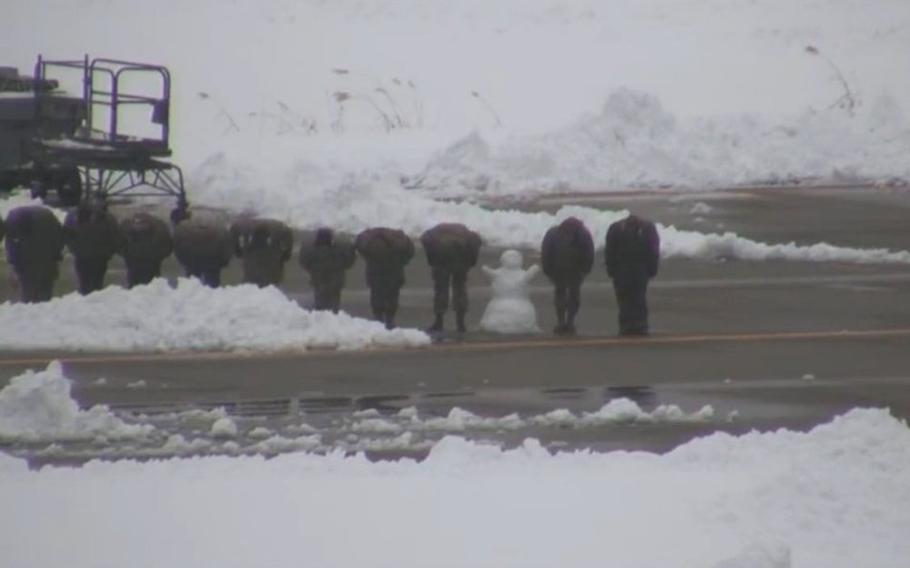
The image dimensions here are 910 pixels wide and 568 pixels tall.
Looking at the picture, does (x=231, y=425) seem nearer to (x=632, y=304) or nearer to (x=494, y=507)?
(x=494, y=507)

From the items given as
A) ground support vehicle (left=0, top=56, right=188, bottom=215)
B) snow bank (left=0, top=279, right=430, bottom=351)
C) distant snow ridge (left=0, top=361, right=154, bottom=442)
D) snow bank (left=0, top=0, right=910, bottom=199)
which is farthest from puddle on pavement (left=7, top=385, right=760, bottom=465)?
snow bank (left=0, top=0, right=910, bottom=199)

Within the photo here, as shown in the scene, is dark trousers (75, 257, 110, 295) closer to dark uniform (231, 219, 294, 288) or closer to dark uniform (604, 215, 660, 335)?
dark uniform (231, 219, 294, 288)

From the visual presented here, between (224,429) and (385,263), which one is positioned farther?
(385,263)

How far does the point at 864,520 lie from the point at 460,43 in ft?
148

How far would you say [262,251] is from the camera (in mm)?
21578

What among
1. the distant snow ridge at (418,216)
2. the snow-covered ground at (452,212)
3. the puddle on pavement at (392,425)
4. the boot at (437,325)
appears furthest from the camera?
the distant snow ridge at (418,216)

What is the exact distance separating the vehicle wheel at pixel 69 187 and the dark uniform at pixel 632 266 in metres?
12.5

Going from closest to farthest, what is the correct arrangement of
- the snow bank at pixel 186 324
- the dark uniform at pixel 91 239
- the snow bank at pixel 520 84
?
the snow bank at pixel 186 324 < the dark uniform at pixel 91 239 < the snow bank at pixel 520 84

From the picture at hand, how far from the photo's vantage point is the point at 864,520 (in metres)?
11.7

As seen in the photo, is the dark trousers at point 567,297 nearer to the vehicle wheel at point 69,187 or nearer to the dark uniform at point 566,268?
the dark uniform at point 566,268

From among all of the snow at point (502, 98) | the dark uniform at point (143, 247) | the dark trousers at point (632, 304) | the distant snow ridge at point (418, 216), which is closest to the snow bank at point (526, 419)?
the dark trousers at point (632, 304)

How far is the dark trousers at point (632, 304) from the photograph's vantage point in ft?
66.9

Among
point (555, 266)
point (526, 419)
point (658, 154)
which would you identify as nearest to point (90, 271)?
point (555, 266)

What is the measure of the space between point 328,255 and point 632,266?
2.83m
